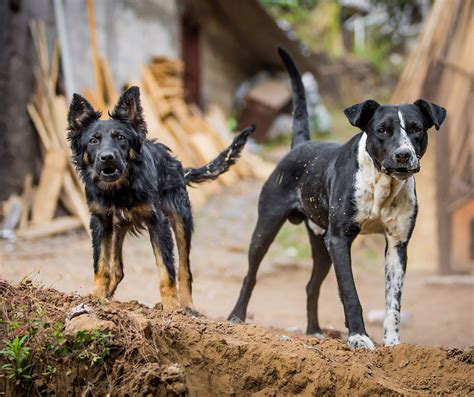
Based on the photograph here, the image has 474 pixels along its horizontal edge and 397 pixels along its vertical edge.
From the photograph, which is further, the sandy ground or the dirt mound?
the sandy ground

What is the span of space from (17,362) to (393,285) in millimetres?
2838

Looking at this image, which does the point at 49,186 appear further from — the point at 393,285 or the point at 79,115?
the point at 393,285

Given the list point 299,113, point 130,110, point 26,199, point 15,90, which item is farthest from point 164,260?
point 15,90

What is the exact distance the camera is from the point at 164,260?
5.46 metres

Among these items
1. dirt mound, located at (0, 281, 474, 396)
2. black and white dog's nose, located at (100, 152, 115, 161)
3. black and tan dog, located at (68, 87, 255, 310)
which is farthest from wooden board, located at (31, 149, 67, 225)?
dirt mound, located at (0, 281, 474, 396)

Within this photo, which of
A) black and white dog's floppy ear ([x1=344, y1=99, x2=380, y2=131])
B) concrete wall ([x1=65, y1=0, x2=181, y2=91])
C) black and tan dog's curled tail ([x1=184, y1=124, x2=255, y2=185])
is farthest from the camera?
concrete wall ([x1=65, y1=0, x2=181, y2=91])

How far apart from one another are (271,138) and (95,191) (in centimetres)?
1449

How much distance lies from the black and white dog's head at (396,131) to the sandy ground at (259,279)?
113 inches

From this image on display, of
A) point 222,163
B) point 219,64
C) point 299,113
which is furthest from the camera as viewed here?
point 219,64

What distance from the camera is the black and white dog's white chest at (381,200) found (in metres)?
5.37

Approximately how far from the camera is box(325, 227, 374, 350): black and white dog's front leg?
517 cm

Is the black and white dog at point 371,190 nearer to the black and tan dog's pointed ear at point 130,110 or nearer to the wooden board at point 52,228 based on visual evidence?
the black and tan dog's pointed ear at point 130,110

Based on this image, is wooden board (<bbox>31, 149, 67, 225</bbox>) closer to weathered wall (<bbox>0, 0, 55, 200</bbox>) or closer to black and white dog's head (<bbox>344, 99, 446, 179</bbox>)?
weathered wall (<bbox>0, 0, 55, 200</bbox>)

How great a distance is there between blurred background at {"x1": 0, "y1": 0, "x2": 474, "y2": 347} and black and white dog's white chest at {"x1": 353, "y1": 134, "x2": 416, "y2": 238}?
2352 mm
